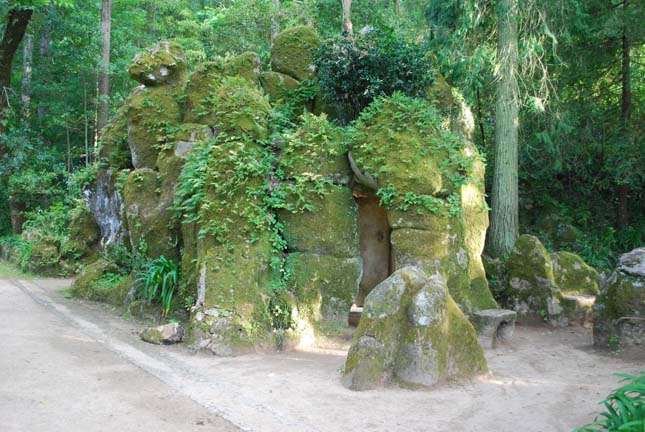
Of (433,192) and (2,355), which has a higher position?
(433,192)

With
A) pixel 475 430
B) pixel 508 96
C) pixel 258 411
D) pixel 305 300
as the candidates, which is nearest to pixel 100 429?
pixel 258 411

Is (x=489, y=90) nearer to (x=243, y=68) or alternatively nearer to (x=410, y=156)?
(x=243, y=68)

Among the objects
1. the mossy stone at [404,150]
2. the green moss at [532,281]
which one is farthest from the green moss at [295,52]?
the green moss at [532,281]

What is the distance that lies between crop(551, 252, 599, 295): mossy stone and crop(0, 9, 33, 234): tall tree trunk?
17873mm

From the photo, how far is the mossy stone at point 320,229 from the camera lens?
9.55 metres

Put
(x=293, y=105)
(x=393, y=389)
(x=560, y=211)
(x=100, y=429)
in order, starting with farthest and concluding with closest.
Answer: (x=560, y=211) → (x=293, y=105) → (x=393, y=389) → (x=100, y=429)

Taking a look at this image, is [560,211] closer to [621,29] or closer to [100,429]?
[621,29]

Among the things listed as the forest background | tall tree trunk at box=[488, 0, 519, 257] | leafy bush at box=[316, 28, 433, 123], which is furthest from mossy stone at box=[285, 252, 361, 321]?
tall tree trunk at box=[488, 0, 519, 257]

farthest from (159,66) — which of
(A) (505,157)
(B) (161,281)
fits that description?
(A) (505,157)

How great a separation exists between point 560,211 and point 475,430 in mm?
12671

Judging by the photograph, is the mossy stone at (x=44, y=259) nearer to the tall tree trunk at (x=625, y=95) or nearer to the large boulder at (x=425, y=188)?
the large boulder at (x=425, y=188)

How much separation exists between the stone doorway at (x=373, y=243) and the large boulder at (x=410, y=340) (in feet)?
12.7

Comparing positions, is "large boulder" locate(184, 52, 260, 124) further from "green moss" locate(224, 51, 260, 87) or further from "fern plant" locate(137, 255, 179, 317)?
"fern plant" locate(137, 255, 179, 317)

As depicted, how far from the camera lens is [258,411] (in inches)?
235
